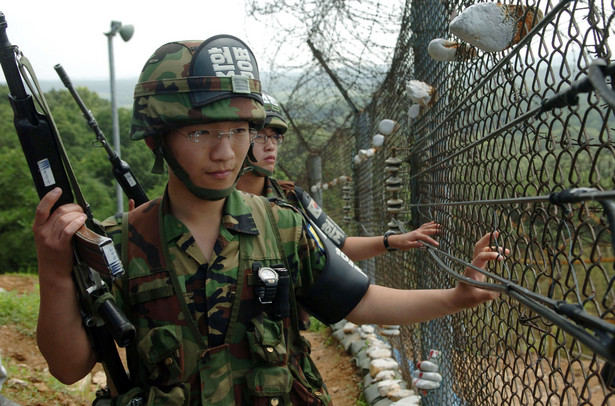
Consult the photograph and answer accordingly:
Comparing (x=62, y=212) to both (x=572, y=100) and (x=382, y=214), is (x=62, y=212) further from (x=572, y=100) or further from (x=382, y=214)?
(x=382, y=214)

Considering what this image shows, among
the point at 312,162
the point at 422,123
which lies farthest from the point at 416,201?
the point at 312,162

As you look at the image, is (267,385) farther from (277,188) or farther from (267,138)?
(267,138)

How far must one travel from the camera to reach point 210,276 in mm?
1819

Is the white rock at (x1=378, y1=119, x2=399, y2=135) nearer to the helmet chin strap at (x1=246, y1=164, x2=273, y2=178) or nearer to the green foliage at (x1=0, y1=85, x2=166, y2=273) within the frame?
the helmet chin strap at (x1=246, y1=164, x2=273, y2=178)

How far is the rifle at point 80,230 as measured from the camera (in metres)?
1.61

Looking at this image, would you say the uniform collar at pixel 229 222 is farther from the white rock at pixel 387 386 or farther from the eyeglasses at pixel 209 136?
the white rock at pixel 387 386

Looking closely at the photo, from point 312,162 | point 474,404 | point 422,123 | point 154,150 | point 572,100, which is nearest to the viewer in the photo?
point 572,100

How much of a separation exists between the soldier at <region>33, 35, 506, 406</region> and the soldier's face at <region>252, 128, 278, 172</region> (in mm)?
1337

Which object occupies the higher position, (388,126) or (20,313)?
(388,126)

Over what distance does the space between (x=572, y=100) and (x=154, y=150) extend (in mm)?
1338

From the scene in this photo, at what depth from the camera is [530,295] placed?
1212 mm

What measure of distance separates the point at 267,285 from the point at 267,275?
3 centimetres

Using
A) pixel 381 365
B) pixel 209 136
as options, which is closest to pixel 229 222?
pixel 209 136

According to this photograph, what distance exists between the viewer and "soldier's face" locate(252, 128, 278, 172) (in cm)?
333
